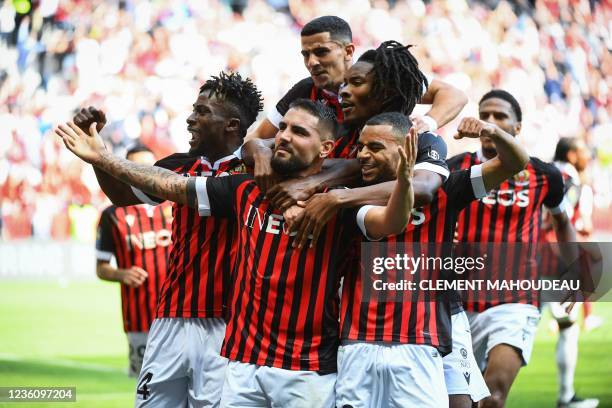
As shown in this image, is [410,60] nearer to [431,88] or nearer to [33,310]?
[431,88]

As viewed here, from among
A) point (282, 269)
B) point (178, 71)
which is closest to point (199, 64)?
point (178, 71)

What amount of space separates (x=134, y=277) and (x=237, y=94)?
8.30ft

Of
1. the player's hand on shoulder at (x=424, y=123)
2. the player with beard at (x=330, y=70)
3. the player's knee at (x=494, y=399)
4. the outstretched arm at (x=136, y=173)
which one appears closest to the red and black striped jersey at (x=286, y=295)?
the outstretched arm at (x=136, y=173)

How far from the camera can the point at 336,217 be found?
11.9 ft

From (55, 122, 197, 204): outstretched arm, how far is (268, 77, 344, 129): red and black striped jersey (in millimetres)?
855

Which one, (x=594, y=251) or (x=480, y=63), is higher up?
(x=480, y=63)

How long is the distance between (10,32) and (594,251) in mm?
13691

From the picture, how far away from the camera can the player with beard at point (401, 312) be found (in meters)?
3.58

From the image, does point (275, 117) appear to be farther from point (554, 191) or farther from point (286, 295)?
point (554, 191)

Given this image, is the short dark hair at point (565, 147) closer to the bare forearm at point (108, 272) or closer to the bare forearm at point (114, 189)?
the bare forearm at point (108, 272)

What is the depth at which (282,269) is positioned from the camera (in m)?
3.56

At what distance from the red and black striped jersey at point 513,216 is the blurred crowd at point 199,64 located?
10.6 meters

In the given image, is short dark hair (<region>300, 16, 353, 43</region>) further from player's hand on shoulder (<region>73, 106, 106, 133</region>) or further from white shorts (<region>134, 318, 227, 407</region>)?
white shorts (<region>134, 318, 227, 407</region>)

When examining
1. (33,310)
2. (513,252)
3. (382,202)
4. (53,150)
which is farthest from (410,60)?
(53,150)
